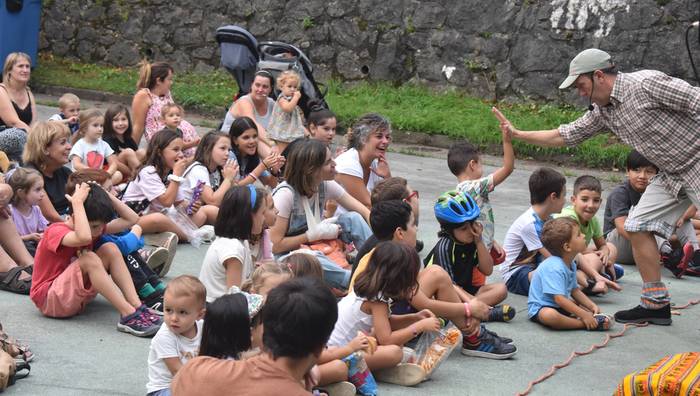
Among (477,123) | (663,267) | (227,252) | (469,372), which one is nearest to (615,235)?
(663,267)

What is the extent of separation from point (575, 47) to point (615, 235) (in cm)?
625

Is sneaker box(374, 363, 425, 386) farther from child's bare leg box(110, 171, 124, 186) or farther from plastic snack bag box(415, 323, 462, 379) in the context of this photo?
child's bare leg box(110, 171, 124, 186)

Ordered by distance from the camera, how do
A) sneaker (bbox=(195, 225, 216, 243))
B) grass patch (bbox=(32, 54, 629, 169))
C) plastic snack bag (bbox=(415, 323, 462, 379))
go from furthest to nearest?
grass patch (bbox=(32, 54, 629, 169)), sneaker (bbox=(195, 225, 216, 243)), plastic snack bag (bbox=(415, 323, 462, 379))

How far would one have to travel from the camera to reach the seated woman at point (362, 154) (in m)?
7.95

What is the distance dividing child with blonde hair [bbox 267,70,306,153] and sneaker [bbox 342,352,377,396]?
5.16 metres

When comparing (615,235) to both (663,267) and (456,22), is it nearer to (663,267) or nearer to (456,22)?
(663,267)

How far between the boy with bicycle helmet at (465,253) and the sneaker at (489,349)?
0.86ft

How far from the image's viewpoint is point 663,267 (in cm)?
834

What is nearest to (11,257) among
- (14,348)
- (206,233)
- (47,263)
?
(47,263)

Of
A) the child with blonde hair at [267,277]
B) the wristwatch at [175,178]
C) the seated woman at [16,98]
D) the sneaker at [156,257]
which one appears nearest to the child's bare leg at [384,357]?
the child with blonde hair at [267,277]

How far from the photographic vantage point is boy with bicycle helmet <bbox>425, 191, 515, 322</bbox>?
6.20 metres

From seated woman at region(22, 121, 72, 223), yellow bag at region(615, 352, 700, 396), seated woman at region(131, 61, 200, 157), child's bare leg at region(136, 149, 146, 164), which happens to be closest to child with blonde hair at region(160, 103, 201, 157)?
seated woman at region(131, 61, 200, 157)

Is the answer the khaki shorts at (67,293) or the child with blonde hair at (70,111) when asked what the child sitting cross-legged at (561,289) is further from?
the child with blonde hair at (70,111)

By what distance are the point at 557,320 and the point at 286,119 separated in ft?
14.5
